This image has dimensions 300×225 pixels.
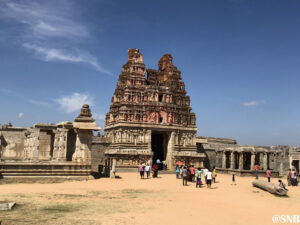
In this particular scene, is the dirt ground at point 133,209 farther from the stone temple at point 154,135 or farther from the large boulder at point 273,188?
the stone temple at point 154,135

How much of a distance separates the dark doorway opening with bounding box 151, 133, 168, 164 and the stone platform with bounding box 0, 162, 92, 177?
19650 mm

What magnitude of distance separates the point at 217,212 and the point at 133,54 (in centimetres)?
3262

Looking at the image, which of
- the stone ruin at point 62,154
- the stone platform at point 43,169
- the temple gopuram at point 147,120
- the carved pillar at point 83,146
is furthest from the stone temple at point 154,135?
the stone platform at point 43,169

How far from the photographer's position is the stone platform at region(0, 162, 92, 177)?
1831 cm

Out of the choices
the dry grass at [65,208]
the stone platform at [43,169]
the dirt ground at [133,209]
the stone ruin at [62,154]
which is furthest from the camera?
the stone ruin at [62,154]

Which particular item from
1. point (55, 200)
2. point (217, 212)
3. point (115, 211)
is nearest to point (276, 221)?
point (217, 212)

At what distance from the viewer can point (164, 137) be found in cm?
3950

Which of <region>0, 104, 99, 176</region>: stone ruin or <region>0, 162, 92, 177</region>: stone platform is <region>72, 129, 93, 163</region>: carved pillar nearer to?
<region>0, 104, 99, 176</region>: stone ruin

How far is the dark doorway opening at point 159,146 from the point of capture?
39066mm

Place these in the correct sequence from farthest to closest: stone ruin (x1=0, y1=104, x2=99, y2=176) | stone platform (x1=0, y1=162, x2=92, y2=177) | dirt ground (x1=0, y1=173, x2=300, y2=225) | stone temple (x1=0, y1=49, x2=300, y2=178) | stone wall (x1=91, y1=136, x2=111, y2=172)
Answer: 1. stone temple (x1=0, y1=49, x2=300, y2=178)
2. stone wall (x1=91, y1=136, x2=111, y2=172)
3. stone ruin (x1=0, y1=104, x2=99, y2=176)
4. stone platform (x1=0, y1=162, x2=92, y2=177)
5. dirt ground (x1=0, y1=173, x2=300, y2=225)

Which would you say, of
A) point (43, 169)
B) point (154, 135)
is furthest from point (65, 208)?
point (154, 135)

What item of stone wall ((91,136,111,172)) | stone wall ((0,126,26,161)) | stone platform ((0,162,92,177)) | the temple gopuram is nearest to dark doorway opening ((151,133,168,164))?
the temple gopuram

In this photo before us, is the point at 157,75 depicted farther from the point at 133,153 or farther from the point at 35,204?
the point at 35,204

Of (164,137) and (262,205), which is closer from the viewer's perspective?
(262,205)
